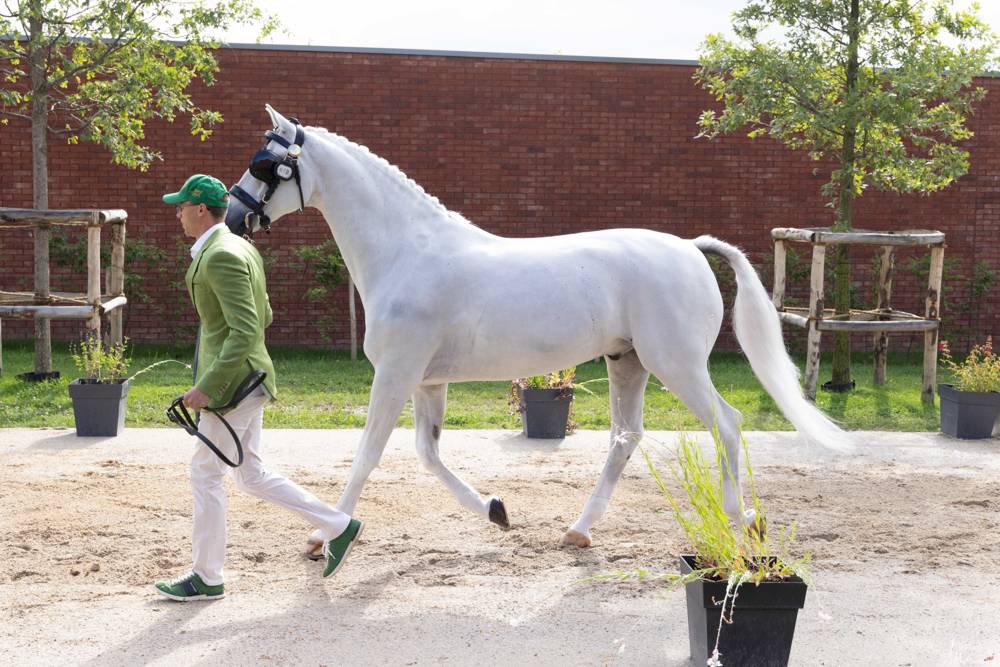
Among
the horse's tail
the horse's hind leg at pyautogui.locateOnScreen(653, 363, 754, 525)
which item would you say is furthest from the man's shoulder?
the horse's tail

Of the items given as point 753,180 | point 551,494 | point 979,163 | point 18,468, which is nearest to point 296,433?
point 18,468

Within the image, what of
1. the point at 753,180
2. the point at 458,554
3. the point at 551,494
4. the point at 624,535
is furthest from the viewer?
the point at 753,180

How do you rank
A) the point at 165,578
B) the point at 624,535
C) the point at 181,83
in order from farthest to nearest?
the point at 181,83 → the point at 624,535 → the point at 165,578

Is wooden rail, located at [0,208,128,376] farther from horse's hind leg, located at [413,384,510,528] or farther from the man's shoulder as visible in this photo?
the man's shoulder

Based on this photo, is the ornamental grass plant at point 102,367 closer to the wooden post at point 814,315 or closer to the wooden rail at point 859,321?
the wooden rail at point 859,321

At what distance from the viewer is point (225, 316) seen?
4250mm

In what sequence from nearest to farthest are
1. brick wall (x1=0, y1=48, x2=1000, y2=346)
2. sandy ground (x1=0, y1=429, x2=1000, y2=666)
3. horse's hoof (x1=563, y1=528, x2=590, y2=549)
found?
sandy ground (x1=0, y1=429, x2=1000, y2=666) → horse's hoof (x1=563, y1=528, x2=590, y2=549) → brick wall (x1=0, y1=48, x2=1000, y2=346)

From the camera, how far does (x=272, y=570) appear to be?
493cm

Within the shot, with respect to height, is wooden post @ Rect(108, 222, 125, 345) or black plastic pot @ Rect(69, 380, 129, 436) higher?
wooden post @ Rect(108, 222, 125, 345)

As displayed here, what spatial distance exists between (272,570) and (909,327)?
7448 millimetres

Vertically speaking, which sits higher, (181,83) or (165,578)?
(181,83)

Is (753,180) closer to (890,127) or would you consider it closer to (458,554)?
(890,127)

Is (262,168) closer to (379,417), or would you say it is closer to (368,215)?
(368,215)

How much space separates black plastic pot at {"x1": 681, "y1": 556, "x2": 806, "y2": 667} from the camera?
141 inches
